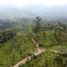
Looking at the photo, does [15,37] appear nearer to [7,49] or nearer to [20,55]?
[7,49]

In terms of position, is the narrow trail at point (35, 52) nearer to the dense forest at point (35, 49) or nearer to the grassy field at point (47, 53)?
the dense forest at point (35, 49)

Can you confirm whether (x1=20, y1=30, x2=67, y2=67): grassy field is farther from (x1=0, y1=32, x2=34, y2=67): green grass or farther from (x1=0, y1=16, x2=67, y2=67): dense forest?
(x1=0, y1=32, x2=34, y2=67): green grass

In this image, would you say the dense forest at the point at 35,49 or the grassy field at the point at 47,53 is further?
the dense forest at the point at 35,49

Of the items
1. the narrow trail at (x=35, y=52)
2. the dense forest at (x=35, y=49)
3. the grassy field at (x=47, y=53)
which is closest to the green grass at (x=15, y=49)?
the dense forest at (x=35, y=49)

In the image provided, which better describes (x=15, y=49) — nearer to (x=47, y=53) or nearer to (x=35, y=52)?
(x=35, y=52)

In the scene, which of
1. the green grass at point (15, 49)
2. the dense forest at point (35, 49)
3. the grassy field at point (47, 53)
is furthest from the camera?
the green grass at point (15, 49)

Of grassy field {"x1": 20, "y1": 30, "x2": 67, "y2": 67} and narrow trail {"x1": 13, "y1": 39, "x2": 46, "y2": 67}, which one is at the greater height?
grassy field {"x1": 20, "y1": 30, "x2": 67, "y2": 67}

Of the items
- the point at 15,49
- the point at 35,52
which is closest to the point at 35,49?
the point at 35,52

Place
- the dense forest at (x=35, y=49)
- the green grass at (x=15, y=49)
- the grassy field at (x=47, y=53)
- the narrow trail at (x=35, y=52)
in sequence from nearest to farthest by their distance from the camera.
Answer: the grassy field at (x=47, y=53), the dense forest at (x=35, y=49), the narrow trail at (x=35, y=52), the green grass at (x=15, y=49)

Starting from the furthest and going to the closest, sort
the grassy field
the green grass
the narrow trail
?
the green grass, the narrow trail, the grassy field

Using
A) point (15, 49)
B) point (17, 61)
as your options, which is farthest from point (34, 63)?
point (15, 49)

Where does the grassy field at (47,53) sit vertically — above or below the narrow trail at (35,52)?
above

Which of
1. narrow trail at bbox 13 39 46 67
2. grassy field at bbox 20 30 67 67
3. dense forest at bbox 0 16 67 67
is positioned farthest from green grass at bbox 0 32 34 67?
grassy field at bbox 20 30 67 67
